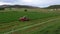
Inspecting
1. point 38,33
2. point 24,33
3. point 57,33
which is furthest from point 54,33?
point 24,33

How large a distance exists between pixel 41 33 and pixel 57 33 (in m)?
1.65

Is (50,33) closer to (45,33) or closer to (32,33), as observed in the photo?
(45,33)

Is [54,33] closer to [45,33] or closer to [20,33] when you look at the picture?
[45,33]

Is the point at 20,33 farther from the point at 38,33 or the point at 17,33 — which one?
the point at 38,33

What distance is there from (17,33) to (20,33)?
0.31 m

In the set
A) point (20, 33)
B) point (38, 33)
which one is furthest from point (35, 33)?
point (20, 33)

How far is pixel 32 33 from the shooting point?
21047mm

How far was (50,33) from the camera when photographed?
68.4 feet

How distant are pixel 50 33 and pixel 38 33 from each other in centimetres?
122

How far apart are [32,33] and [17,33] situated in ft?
5.23

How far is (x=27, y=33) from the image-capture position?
2127cm

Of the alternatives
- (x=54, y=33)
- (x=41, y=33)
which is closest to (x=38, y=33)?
(x=41, y=33)

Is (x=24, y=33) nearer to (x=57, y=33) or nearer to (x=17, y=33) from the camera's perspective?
(x=17, y=33)

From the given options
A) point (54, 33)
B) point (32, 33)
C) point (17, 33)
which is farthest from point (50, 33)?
point (17, 33)
